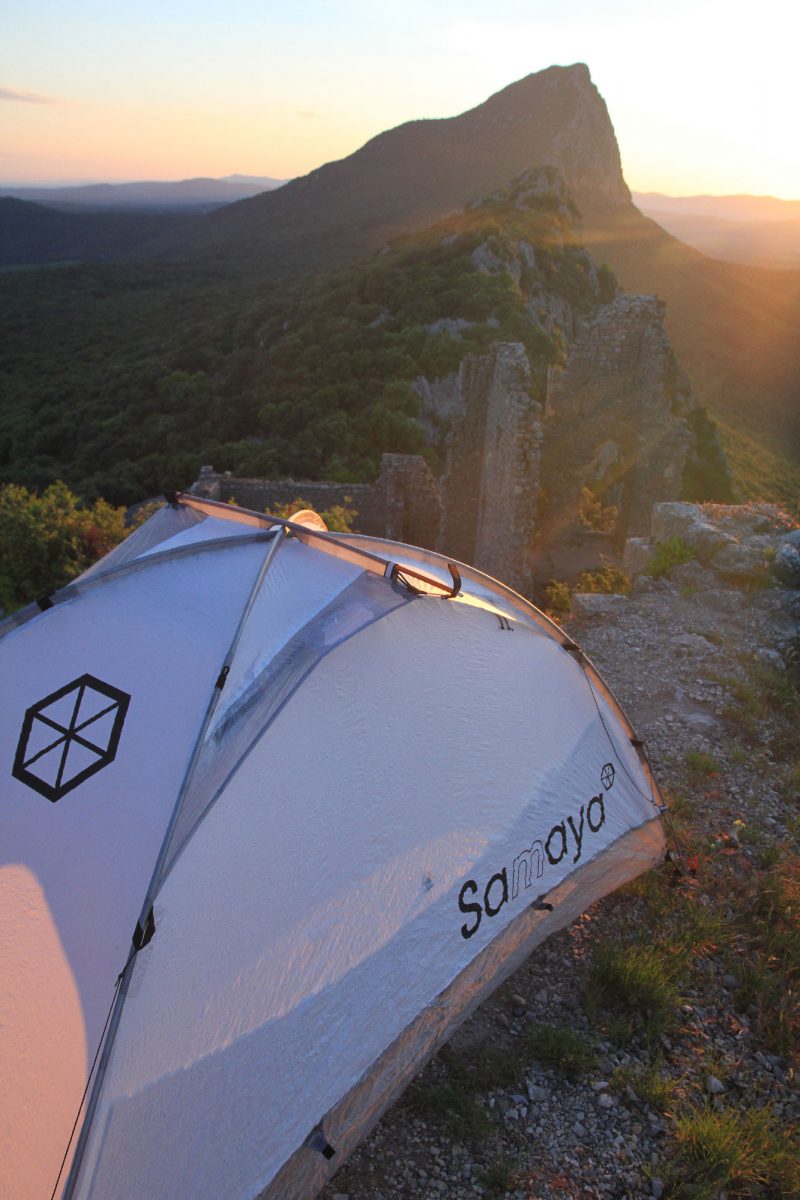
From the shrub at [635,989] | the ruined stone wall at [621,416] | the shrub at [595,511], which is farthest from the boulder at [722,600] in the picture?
the shrub at [595,511]

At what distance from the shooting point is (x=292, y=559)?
3758 millimetres

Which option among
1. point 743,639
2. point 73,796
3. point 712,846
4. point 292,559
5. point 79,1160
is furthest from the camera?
point 743,639

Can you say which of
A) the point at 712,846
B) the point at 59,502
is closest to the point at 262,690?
the point at 712,846

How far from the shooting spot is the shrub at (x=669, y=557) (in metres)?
9.23

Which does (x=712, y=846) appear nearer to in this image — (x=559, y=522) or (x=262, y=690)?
(x=262, y=690)

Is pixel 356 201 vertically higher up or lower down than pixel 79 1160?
higher up

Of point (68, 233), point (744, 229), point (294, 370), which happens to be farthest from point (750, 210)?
point (294, 370)

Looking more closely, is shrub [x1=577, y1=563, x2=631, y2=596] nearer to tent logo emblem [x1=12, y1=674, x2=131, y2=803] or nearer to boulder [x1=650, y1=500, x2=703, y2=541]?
boulder [x1=650, y1=500, x2=703, y2=541]

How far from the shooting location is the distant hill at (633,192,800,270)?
105 meters

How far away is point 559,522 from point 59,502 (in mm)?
10397

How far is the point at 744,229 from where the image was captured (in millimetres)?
149000

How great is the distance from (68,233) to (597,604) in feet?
389

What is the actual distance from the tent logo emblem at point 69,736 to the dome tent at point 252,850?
1 cm

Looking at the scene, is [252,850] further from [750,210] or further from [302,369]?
[750,210]
